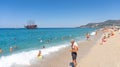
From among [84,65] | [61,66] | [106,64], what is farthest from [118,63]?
[61,66]

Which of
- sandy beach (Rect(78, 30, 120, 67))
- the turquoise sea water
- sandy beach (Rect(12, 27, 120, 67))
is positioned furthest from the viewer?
the turquoise sea water

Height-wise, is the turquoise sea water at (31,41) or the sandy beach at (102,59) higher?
the sandy beach at (102,59)

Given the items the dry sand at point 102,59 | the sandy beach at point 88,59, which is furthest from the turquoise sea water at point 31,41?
the dry sand at point 102,59

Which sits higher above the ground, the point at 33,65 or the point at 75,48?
the point at 75,48

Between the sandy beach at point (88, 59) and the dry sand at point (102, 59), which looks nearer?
the dry sand at point (102, 59)

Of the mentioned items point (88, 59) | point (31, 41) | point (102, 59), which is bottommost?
point (31, 41)

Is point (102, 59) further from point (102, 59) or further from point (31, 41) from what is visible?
point (31, 41)

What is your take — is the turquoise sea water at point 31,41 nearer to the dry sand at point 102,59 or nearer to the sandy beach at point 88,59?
the sandy beach at point 88,59

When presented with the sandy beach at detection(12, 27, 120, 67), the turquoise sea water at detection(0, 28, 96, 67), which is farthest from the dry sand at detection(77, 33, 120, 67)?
the turquoise sea water at detection(0, 28, 96, 67)

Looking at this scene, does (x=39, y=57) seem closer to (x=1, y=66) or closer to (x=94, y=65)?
(x=1, y=66)

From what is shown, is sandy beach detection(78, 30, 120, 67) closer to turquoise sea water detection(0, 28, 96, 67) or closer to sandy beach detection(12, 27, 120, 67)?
sandy beach detection(12, 27, 120, 67)

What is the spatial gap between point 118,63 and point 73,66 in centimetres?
280

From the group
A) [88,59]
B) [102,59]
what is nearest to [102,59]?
[102,59]

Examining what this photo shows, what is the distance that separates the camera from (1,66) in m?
14.1
